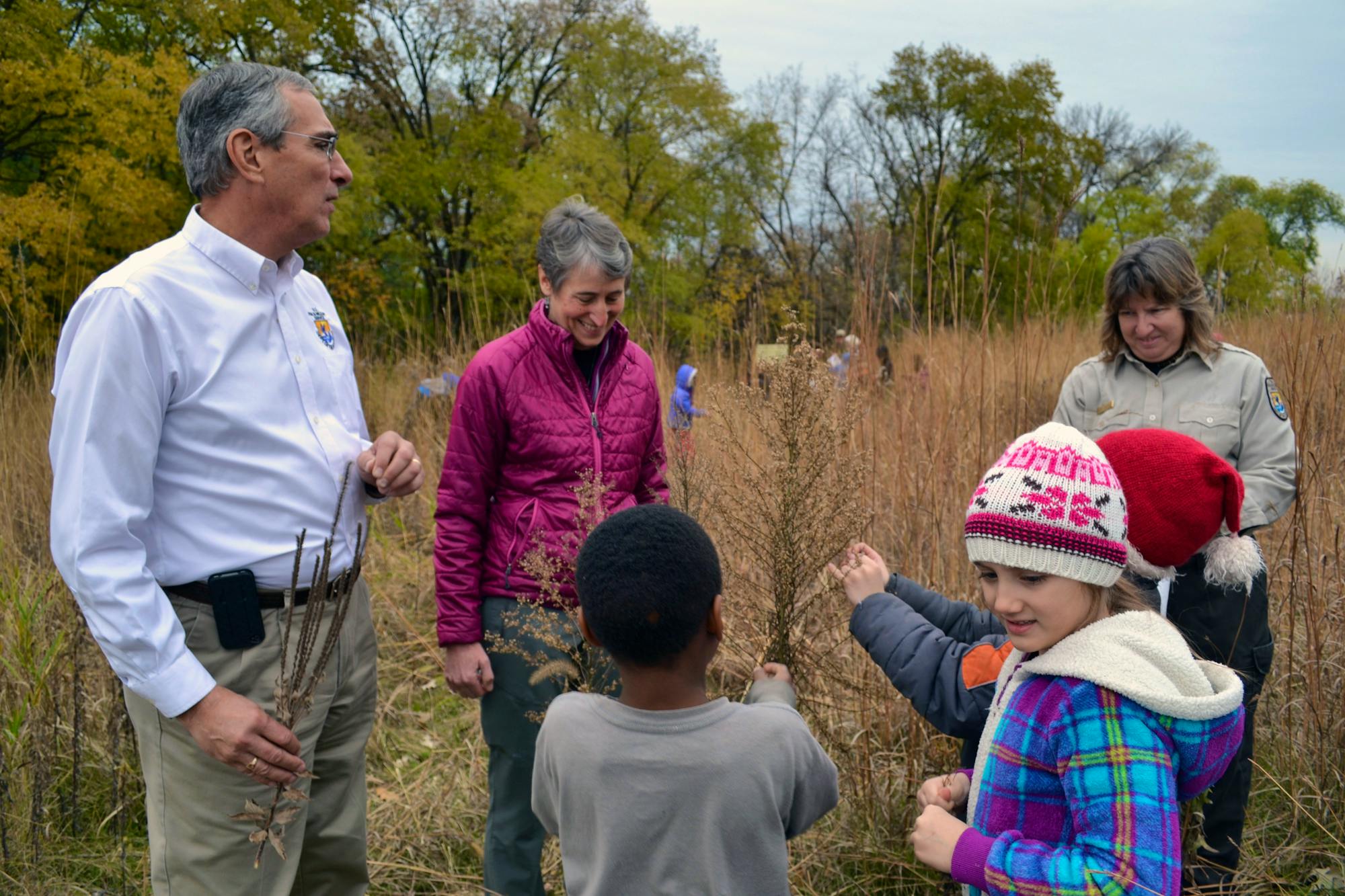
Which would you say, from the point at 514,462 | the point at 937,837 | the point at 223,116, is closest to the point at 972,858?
the point at 937,837

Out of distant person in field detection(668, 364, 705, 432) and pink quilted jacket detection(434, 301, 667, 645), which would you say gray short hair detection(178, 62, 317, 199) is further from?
distant person in field detection(668, 364, 705, 432)

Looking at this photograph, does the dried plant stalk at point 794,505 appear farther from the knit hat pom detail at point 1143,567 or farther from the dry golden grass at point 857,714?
the knit hat pom detail at point 1143,567

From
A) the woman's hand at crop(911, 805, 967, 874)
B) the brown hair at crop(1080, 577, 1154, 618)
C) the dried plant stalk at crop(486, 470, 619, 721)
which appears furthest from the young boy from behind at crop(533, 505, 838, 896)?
the dried plant stalk at crop(486, 470, 619, 721)

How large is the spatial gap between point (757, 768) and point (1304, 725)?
90.1 inches

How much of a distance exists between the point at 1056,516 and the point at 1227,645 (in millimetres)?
1410

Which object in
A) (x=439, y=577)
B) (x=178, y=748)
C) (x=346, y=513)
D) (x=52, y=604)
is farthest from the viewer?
(x=52, y=604)

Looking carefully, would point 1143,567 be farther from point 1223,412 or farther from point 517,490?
point 517,490

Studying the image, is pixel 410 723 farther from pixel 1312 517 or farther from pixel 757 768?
pixel 1312 517

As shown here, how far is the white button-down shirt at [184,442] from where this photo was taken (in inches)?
60.4

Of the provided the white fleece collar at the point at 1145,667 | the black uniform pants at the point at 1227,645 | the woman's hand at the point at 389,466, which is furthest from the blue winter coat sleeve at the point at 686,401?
the white fleece collar at the point at 1145,667

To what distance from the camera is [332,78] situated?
20734 mm

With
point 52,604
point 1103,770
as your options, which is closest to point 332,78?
point 52,604

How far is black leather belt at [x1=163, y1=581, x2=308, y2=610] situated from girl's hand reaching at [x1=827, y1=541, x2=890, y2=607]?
Result: 97 cm

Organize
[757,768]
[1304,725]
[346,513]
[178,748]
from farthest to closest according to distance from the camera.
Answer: [1304,725] → [346,513] → [178,748] → [757,768]
